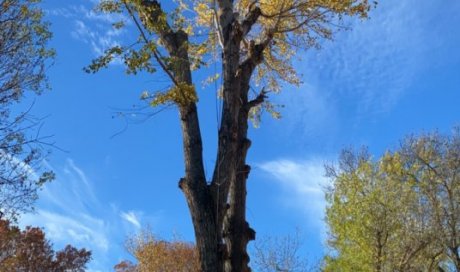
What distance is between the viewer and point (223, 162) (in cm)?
680

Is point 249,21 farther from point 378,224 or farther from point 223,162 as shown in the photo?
point 378,224

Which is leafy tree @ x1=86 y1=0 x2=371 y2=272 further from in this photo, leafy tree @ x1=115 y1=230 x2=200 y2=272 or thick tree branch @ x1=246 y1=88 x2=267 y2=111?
leafy tree @ x1=115 y1=230 x2=200 y2=272

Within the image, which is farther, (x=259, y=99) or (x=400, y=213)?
Answer: (x=400, y=213)

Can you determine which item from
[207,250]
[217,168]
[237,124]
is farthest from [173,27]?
[207,250]

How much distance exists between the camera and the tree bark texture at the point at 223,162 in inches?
245

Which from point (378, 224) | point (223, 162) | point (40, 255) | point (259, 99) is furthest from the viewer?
point (40, 255)

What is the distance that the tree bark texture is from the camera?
245 inches

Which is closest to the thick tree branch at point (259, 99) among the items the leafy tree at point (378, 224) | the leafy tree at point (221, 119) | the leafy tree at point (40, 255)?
the leafy tree at point (221, 119)

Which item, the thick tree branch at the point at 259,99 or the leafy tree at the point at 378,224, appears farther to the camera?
the leafy tree at the point at 378,224

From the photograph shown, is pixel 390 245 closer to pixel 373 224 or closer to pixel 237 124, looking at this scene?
pixel 373 224

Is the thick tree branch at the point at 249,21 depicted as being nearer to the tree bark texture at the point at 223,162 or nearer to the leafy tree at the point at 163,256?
the tree bark texture at the point at 223,162

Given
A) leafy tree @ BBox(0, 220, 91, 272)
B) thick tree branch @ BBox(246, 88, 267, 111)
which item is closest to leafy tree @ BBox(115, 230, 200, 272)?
leafy tree @ BBox(0, 220, 91, 272)

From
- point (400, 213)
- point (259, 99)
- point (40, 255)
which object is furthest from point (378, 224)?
point (40, 255)

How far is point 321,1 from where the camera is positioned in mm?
10344
